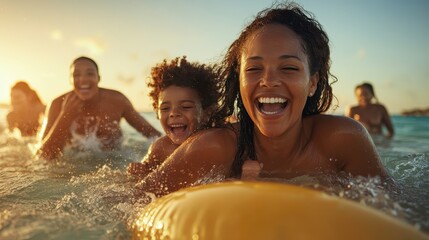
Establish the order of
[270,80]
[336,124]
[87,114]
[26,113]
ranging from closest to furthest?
[270,80]
[336,124]
[87,114]
[26,113]

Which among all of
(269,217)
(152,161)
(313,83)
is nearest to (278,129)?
(313,83)

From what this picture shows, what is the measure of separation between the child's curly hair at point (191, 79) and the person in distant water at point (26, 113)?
6.71m

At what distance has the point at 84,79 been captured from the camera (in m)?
6.75

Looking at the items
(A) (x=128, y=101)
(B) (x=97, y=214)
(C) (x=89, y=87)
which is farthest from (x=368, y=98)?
(B) (x=97, y=214)

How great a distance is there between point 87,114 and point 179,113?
3.08 m

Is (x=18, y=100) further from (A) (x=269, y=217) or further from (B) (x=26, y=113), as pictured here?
(A) (x=269, y=217)

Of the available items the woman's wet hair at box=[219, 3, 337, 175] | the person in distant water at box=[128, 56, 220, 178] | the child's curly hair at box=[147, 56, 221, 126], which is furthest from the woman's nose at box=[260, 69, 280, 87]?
the child's curly hair at box=[147, 56, 221, 126]

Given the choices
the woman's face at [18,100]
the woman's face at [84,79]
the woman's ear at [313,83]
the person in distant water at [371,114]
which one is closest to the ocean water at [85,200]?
the woman's ear at [313,83]

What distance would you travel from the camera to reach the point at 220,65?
375 cm

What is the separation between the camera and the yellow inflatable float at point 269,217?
1.65 metres

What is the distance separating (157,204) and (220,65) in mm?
1801

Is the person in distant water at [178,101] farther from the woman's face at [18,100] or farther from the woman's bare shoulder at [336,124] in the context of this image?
the woman's face at [18,100]

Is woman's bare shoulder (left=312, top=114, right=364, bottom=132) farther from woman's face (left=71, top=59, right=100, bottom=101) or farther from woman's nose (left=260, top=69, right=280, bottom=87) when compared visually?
woman's face (left=71, top=59, right=100, bottom=101)

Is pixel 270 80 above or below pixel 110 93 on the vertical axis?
below
